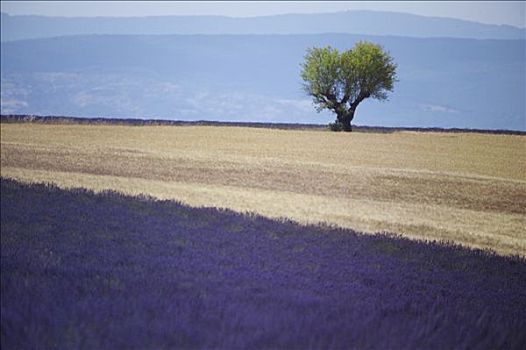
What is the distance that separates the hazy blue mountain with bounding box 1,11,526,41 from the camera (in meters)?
7.50

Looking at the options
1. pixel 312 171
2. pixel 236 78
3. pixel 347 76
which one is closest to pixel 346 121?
pixel 312 171

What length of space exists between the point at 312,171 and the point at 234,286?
6568mm

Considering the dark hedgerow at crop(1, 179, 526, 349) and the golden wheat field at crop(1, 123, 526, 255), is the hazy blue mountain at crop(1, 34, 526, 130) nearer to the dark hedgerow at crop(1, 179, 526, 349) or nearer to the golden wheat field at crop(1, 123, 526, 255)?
the golden wheat field at crop(1, 123, 526, 255)

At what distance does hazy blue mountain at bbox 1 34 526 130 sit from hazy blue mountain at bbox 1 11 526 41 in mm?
326

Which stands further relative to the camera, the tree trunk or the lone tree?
the lone tree

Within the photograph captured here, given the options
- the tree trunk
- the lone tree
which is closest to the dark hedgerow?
the tree trunk

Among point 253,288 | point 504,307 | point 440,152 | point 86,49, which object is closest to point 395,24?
point 440,152

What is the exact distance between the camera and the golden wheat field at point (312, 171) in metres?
7.79

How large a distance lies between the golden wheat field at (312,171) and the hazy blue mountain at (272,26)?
1.46 meters

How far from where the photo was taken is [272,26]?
343 inches

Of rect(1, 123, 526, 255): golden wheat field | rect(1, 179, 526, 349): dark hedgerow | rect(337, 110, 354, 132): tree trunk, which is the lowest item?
rect(1, 179, 526, 349): dark hedgerow

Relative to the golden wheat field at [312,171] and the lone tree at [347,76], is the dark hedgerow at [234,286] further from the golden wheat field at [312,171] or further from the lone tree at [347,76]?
the lone tree at [347,76]

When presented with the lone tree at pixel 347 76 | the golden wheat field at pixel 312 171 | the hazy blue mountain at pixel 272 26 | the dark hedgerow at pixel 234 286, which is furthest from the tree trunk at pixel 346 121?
the dark hedgerow at pixel 234 286

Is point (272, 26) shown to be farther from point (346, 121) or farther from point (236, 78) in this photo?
point (346, 121)
